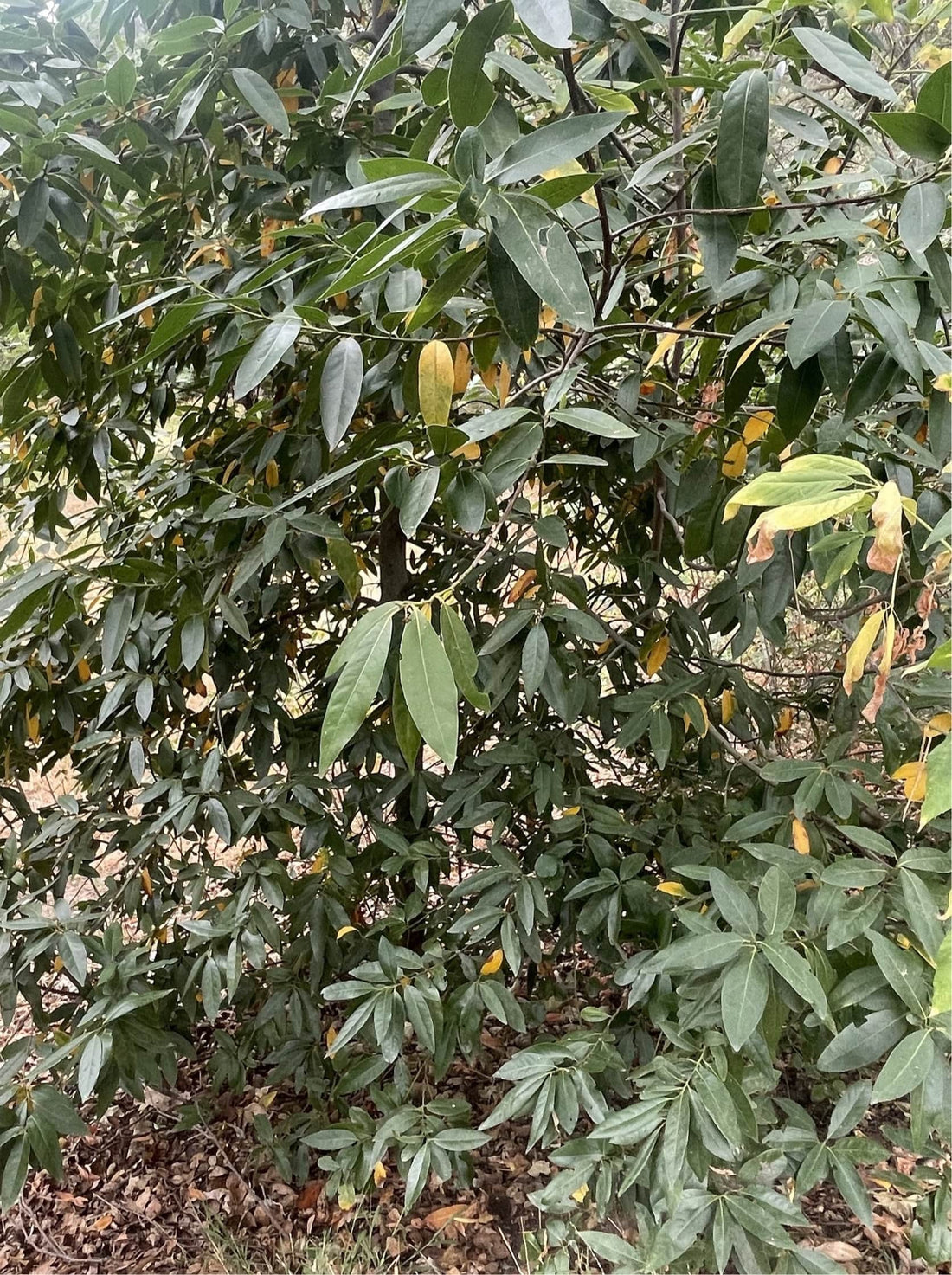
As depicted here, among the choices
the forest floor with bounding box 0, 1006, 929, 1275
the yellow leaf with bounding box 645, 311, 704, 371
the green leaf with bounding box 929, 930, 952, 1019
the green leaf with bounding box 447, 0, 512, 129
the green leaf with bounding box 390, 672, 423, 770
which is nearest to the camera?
the green leaf with bounding box 929, 930, 952, 1019

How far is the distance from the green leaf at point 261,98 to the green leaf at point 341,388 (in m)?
0.37

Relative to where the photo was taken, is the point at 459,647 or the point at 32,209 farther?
the point at 32,209

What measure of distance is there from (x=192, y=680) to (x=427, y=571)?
1.66 ft

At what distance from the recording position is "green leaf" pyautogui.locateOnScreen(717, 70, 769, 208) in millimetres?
595

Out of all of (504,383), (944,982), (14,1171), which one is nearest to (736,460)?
(504,383)

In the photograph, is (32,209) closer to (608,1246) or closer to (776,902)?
(776,902)

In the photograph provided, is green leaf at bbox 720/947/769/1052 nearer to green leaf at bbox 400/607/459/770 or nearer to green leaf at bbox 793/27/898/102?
green leaf at bbox 400/607/459/770

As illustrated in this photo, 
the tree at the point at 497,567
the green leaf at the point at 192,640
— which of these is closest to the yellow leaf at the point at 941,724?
the tree at the point at 497,567

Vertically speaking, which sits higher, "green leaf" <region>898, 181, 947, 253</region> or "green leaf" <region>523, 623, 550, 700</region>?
"green leaf" <region>898, 181, 947, 253</region>

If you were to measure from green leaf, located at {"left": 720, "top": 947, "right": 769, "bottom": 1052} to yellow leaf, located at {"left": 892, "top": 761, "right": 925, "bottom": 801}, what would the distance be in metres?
0.23

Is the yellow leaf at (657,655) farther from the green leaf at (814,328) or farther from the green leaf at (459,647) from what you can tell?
the green leaf at (459,647)

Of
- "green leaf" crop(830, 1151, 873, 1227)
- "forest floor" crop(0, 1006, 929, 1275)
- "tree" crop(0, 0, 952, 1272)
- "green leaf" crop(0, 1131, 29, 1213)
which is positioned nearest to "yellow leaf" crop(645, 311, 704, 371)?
"tree" crop(0, 0, 952, 1272)

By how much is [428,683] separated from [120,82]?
896mm

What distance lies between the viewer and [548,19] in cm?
43
